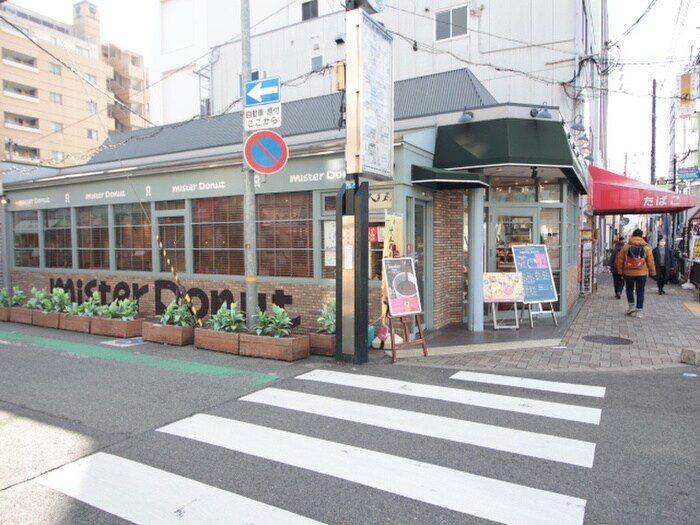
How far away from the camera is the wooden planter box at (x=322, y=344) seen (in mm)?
8117

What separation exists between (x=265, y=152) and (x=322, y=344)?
3191 millimetres

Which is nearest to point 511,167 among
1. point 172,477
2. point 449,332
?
point 449,332

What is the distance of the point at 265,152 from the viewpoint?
26.8 ft

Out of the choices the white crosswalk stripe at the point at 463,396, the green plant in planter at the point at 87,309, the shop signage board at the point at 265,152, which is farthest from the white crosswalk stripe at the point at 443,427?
the green plant in planter at the point at 87,309

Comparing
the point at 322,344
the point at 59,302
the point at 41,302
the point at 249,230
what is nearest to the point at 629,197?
the point at 322,344

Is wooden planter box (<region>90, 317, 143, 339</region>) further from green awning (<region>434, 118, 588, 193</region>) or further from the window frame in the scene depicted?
the window frame

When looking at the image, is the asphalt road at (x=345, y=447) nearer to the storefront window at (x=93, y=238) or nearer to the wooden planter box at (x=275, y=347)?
the wooden planter box at (x=275, y=347)

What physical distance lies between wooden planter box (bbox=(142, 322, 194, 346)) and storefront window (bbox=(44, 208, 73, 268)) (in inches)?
249

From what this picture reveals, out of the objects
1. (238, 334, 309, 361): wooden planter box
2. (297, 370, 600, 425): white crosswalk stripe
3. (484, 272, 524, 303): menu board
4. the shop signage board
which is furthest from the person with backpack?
the shop signage board

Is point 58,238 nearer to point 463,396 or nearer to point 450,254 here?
point 450,254

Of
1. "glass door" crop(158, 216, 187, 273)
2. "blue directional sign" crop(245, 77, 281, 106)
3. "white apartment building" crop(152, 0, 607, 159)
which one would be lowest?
"glass door" crop(158, 216, 187, 273)

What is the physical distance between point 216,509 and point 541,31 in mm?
15272

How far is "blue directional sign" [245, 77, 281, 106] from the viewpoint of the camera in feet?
26.6

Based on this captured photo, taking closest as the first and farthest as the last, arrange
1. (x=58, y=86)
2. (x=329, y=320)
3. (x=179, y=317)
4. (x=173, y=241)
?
(x=329, y=320)
(x=179, y=317)
(x=173, y=241)
(x=58, y=86)
